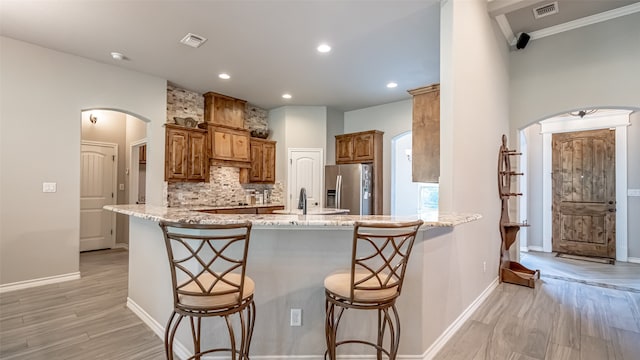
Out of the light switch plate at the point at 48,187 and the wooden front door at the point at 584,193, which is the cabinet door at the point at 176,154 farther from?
the wooden front door at the point at 584,193

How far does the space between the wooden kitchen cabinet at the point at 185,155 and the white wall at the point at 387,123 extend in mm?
3374

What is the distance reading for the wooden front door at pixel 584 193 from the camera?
5352mm

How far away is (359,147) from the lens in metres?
6.33

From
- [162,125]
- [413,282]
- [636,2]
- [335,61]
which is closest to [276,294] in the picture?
[413,282]

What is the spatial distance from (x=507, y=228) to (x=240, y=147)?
470 cm

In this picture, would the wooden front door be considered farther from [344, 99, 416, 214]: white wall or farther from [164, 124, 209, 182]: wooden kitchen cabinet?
[164, 124, 209, 182]: wooden kitchen cabinet

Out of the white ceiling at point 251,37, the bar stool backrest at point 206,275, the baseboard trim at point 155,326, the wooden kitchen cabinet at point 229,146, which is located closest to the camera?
the bar stool backrest at point 206,275

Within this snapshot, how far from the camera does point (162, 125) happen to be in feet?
16.1

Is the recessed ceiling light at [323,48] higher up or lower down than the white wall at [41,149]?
higher up

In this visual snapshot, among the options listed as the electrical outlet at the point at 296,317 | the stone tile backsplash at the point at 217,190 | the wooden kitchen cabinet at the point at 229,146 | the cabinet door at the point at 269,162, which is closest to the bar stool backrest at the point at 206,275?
the electrical outlet at the point at 296,317

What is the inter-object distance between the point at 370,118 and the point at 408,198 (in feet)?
7.83

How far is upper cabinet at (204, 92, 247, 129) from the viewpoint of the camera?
5676 mm

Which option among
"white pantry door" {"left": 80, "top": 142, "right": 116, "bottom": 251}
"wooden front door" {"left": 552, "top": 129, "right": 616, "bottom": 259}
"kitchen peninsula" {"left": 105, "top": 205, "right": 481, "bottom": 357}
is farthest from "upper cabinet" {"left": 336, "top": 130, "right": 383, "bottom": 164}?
"white pantry door" {"left": 80, "top": 142, "right": 116, "bottom": 251}

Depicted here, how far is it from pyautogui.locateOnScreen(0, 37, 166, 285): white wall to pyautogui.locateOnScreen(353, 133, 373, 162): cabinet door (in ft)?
14.0
